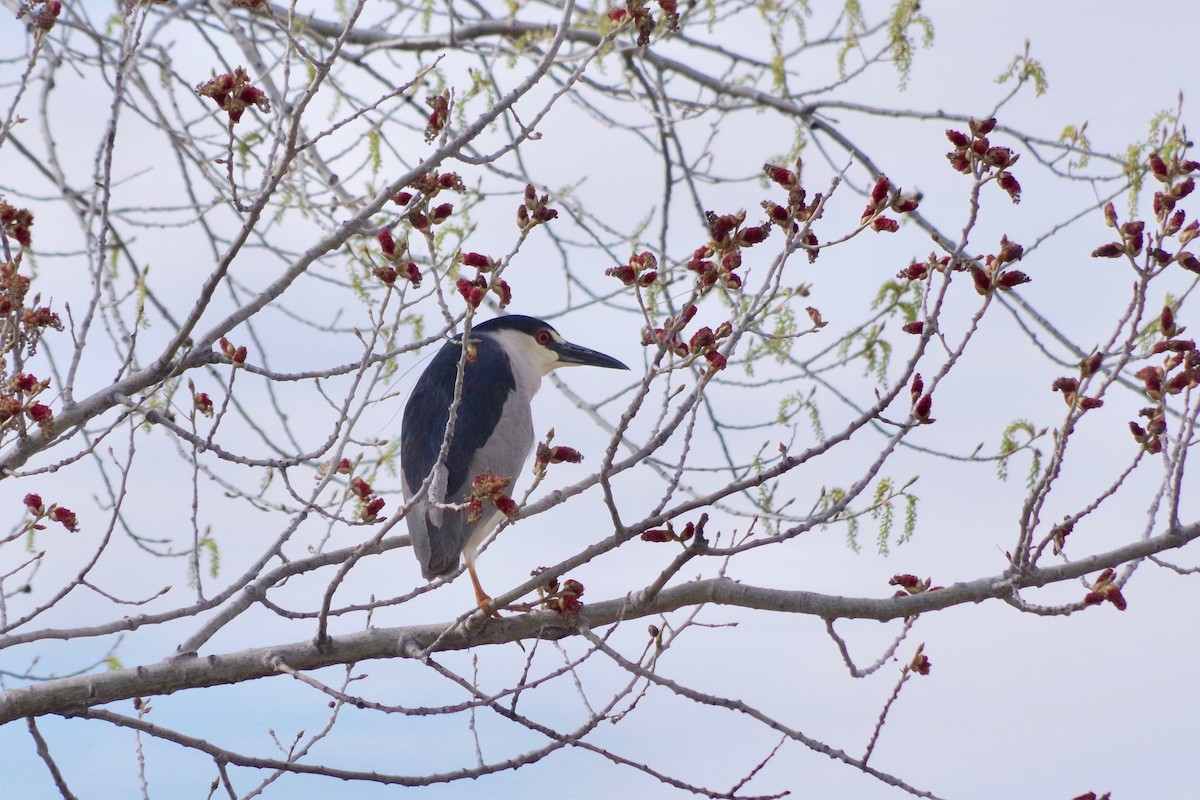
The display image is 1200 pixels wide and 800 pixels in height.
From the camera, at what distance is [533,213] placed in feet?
8.41

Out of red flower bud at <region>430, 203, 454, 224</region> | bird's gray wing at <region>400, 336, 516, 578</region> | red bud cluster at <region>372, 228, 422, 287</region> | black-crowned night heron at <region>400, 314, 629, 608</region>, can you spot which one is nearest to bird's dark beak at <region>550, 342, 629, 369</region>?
black-crowned night heron at <region>400, 314, 629, 608</region>

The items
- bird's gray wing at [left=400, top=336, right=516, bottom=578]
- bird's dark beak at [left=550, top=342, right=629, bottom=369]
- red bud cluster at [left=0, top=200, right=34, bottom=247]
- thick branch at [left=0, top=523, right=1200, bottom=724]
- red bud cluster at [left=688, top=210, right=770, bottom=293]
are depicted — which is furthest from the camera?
bird's dark beak at [left=550, top=342, right=629, bottom=369]

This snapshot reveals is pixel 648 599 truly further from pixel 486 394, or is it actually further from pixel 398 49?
pixel 398 49

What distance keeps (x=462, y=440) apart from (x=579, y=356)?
103cm

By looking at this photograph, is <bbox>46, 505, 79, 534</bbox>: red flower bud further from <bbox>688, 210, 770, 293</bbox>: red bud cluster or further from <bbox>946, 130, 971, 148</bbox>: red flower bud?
<bbox>946, 130, 971, 148</bbox>: red flower bud

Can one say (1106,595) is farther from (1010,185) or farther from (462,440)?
(462,440)

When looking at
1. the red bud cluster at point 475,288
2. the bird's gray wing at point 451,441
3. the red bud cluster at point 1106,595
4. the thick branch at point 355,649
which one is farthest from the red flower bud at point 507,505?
the red bud cluster at point 1106,595

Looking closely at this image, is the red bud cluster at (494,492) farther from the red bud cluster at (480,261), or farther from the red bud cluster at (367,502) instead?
the red bud cluster at (367,502)

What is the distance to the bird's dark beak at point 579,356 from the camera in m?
4.95

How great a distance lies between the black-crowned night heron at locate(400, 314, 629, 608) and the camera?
12.2 ft

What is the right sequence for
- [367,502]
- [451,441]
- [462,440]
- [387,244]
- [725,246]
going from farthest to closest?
[462,440] → [451,441] → [367,502] → [387,244] → [725,246]

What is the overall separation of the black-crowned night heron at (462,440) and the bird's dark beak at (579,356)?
233mm

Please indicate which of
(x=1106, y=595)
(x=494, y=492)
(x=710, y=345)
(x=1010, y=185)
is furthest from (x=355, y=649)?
(x=1010, y=185)

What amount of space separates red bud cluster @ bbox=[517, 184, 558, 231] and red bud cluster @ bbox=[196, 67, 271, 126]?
68 centimetres
